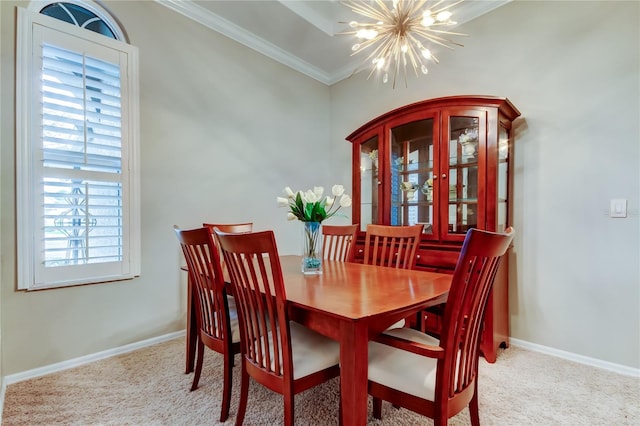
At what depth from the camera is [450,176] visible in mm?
2316

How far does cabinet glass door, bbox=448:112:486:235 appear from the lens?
87.4 inches

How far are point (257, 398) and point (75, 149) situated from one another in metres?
2.01

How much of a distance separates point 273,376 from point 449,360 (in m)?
0.67

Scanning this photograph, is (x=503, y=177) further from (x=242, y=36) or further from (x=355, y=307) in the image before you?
(x=242, y=36)

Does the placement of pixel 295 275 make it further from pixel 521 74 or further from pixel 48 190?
pixel 521 74

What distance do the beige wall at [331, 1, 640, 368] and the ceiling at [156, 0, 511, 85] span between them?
0.44 m

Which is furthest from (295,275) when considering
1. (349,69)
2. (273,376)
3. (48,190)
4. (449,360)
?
(349,69)

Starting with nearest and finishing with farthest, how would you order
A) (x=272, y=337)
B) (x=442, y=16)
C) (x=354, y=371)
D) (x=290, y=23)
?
(x=354, y=371) < (x=272, y=337) < (x=442, y=16) < (x=290, y=23)

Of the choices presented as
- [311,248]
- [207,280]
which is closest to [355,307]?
[311,248]

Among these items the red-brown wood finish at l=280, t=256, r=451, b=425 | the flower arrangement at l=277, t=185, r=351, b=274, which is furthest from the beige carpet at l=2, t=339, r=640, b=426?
the flower arrangement at l=277, t=185, r=351, b=274

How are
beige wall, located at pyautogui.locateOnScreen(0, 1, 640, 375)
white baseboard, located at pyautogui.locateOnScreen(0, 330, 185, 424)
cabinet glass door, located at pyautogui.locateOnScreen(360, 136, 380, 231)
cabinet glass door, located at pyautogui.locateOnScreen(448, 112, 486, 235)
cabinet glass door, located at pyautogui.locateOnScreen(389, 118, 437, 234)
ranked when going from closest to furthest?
white baseboard, located at pyautogui.locateOnScreen(0, 330, 185, 424), beige wall, located at pyautogui.locateOnScreen(0, 1, 640, 375), cabinet glass door, located at pyautogui.locateOnScreen(448, 112, 486, 235), cabinet glass door, located at pyautogui.locateOnScreen(389, 118, 437, 234), cabinet glass door, located at pyautogui.locateOnScreen(360, 136, 380, 231)

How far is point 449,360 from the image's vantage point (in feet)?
3.20

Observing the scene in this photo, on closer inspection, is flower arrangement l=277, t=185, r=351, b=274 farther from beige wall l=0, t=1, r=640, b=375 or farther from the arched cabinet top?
beige wall l=0, t=1, r=640, b=375

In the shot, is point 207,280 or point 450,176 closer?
point 207,280
